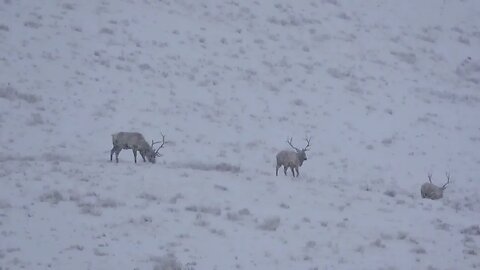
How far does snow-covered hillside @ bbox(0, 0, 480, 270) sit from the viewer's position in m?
13.5

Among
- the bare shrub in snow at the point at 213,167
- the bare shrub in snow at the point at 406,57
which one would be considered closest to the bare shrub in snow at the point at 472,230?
the bare shrub in snow at the point at 213,167

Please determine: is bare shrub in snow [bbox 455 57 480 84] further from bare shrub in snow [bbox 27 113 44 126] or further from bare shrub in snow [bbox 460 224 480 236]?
bare shrub in snow [bbox 27 113 44 126]

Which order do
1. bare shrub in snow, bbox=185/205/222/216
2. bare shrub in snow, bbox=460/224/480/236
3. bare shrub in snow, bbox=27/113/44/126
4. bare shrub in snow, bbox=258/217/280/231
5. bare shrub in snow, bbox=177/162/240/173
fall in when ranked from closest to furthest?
bare shrub in snow, bbox=258/217/280/231
bare shrub in snow, bbox=185/205/222/216
bare shrub in snow, bbox=460/224/480/236
bare shrub in snow, bbox=177/162/240/173
bare shrub in snow, bbox=27/113/44/126

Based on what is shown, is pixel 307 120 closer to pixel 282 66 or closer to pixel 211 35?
pixel 282 66

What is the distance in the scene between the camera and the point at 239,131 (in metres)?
29.4

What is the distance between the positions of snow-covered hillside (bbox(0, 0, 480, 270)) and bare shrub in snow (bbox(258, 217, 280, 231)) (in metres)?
0.04

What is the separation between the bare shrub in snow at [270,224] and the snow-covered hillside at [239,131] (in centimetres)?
4

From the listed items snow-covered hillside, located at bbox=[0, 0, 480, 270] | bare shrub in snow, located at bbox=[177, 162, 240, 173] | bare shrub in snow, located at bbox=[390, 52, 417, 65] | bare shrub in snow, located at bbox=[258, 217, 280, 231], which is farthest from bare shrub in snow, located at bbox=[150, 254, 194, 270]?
bare shrub in snow, located at bbox=[390, 52, 417, 65]

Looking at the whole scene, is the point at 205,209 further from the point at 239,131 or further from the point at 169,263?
the point at 239,131

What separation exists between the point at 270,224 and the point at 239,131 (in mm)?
14798

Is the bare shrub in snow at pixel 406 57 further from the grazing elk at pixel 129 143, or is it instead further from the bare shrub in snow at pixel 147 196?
the bare shrub in snow at pixel 147 196

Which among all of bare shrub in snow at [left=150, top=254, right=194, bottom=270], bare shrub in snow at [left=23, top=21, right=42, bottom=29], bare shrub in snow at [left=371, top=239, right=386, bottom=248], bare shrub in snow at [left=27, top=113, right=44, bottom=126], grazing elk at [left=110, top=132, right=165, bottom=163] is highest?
bare shrub in snow at [left=23, top=21, right=42, bottom=29]

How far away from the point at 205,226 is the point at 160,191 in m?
2.82

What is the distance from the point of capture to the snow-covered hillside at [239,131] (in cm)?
1354
